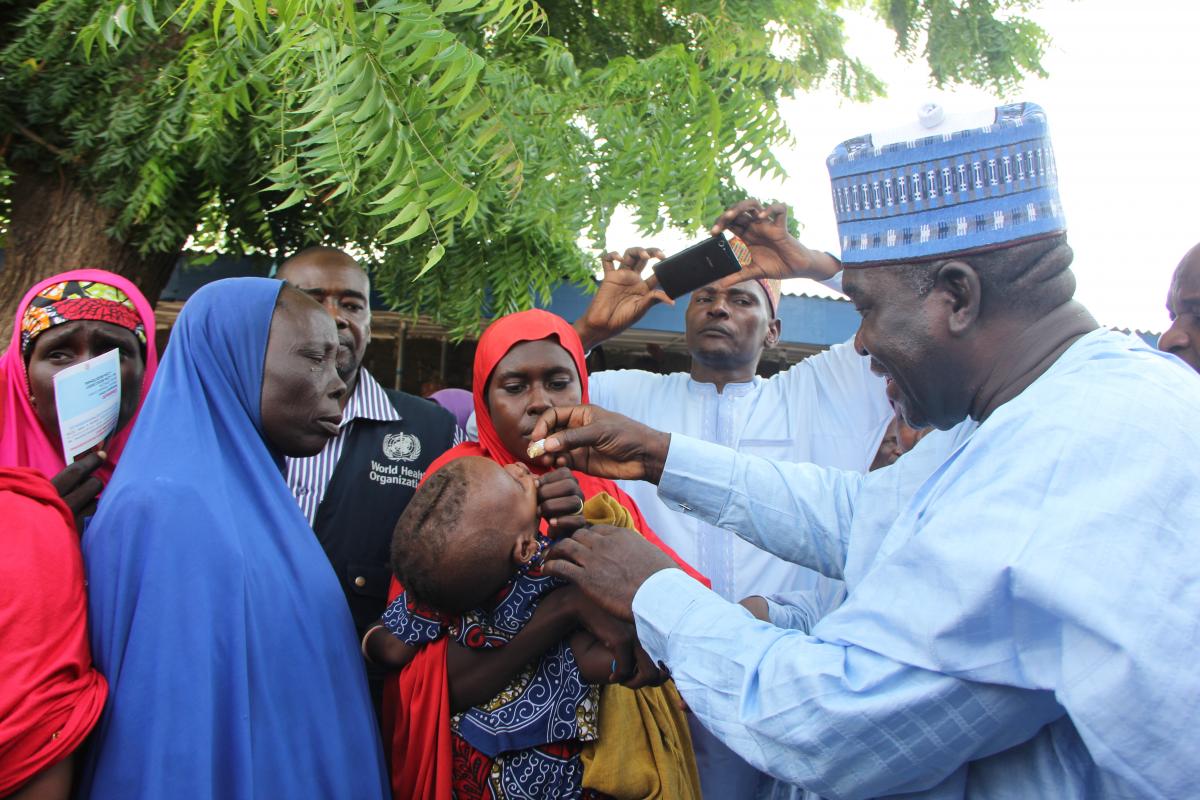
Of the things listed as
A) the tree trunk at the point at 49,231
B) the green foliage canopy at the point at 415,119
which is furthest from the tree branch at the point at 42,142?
the tree trunk at the point at 49,231

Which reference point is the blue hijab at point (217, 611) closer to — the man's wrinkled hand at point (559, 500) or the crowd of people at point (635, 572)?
the crowd of people at point (635, 572)

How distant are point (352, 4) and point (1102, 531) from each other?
1.90m

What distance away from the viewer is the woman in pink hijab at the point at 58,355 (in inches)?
102

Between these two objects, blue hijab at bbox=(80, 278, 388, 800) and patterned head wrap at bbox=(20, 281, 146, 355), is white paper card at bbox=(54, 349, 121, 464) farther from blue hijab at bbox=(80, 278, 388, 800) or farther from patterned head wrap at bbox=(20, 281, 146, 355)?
blue hijab at bbox=(80, 278, 388, 800)

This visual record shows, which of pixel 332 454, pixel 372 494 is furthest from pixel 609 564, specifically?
pixel 332 454

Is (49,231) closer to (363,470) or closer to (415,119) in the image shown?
(363,470)

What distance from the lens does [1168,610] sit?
1152 mm

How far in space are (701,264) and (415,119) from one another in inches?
53.2

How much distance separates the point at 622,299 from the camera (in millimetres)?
3750

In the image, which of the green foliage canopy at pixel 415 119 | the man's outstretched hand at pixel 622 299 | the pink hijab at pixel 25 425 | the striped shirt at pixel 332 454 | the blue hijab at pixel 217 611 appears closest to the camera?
the blue hijab at pixel 217 611

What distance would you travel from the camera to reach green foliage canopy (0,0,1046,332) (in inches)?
91.9

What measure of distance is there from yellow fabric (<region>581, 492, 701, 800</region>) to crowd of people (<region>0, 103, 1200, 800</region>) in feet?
0.03

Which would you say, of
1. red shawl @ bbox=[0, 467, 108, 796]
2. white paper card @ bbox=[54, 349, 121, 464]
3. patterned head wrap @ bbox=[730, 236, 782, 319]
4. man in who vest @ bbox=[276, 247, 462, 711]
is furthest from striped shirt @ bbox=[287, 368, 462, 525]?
patterned head wrap @ bbox=[730, 236, 782, 319]

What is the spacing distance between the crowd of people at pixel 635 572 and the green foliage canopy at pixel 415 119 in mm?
603
